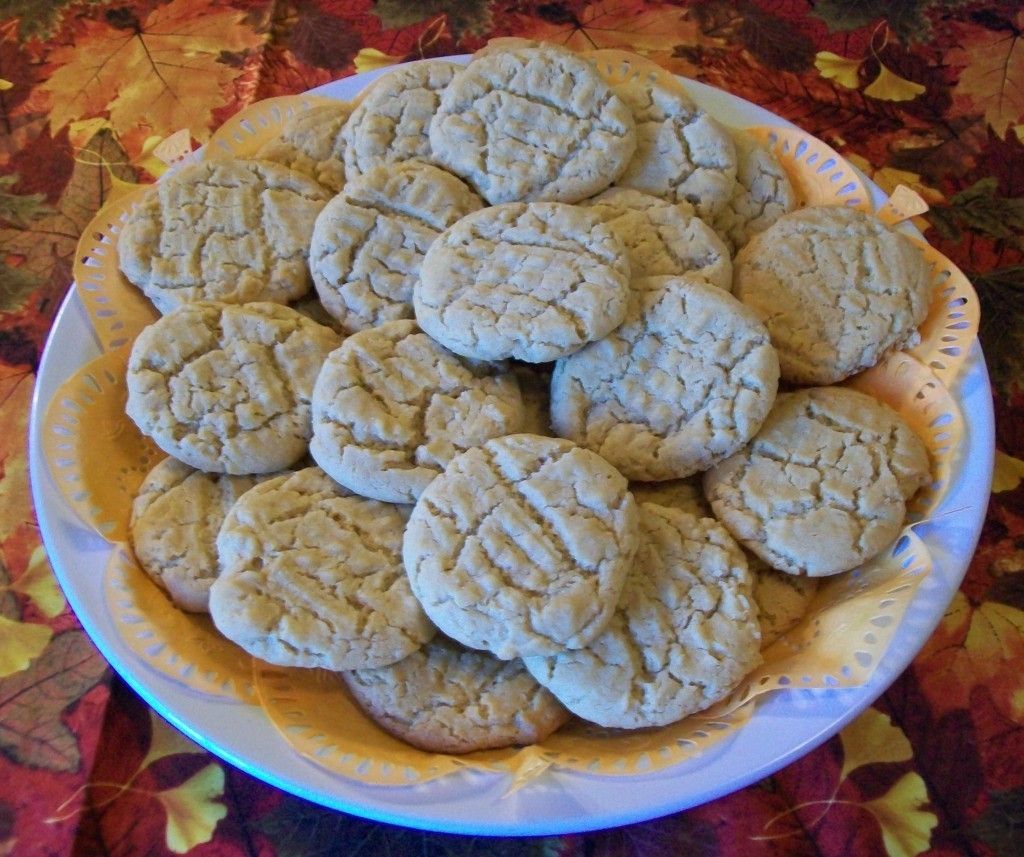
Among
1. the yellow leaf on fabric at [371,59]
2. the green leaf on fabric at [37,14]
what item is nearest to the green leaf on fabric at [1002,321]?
the yellow leaf on fabric at [371,59]

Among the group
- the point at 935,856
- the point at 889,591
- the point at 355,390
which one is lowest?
the point at 935,856

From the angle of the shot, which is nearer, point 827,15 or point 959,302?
point 959,302

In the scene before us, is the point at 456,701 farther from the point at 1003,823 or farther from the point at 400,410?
the point at 1003,823

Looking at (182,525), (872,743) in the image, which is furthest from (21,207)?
(872,743)

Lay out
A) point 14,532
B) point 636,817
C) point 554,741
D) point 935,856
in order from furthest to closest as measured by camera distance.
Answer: point 14,532
point 935,856
point 554,741
point 636,817

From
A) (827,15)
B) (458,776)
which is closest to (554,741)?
(458,776)

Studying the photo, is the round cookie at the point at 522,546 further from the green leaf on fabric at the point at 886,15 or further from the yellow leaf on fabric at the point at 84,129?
the green leaf on fabric at the point at 886,15

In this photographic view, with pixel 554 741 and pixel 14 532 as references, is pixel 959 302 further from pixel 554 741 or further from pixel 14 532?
pixel 14 532
